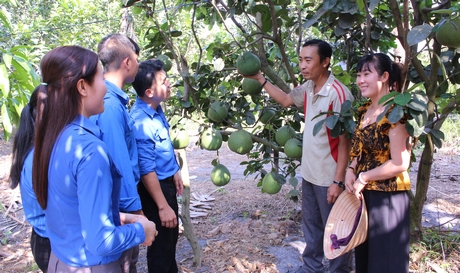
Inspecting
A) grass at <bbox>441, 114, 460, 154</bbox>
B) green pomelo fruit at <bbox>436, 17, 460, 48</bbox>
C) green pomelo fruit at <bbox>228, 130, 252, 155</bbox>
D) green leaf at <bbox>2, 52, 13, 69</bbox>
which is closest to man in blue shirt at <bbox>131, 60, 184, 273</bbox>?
green pomelo fruit at <bbox>228, 130, 252, 155</bbox>

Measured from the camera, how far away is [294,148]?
223 centimetres

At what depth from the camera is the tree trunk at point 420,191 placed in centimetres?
235

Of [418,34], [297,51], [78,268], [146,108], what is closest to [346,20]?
[297,51]

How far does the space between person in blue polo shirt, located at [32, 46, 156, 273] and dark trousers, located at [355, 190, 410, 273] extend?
1040 mm

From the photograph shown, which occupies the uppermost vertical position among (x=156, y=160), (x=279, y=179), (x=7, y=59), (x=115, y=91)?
(x=7, y=59)

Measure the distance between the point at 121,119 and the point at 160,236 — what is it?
2.49ft

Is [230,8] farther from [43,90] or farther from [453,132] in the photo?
[453,132]

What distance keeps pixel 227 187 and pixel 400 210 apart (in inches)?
120

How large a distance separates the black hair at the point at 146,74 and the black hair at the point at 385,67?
0.94 metres

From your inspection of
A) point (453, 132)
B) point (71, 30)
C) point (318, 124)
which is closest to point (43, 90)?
point (318, 124)

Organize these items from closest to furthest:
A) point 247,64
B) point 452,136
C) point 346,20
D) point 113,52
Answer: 1. point 113,52
2. point 346,20
3. point 247,64
4. point 452,136

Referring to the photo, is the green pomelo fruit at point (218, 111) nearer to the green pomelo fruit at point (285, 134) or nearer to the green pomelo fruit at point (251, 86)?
the green pomelo fruit at point (251, 86)

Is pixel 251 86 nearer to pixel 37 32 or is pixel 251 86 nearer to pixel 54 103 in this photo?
pixel 54 103

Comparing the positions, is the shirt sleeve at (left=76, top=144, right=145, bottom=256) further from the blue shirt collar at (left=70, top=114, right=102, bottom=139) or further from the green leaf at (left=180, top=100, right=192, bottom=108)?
the green leaf at (left=180, top=100, right=192, bottom=108)
